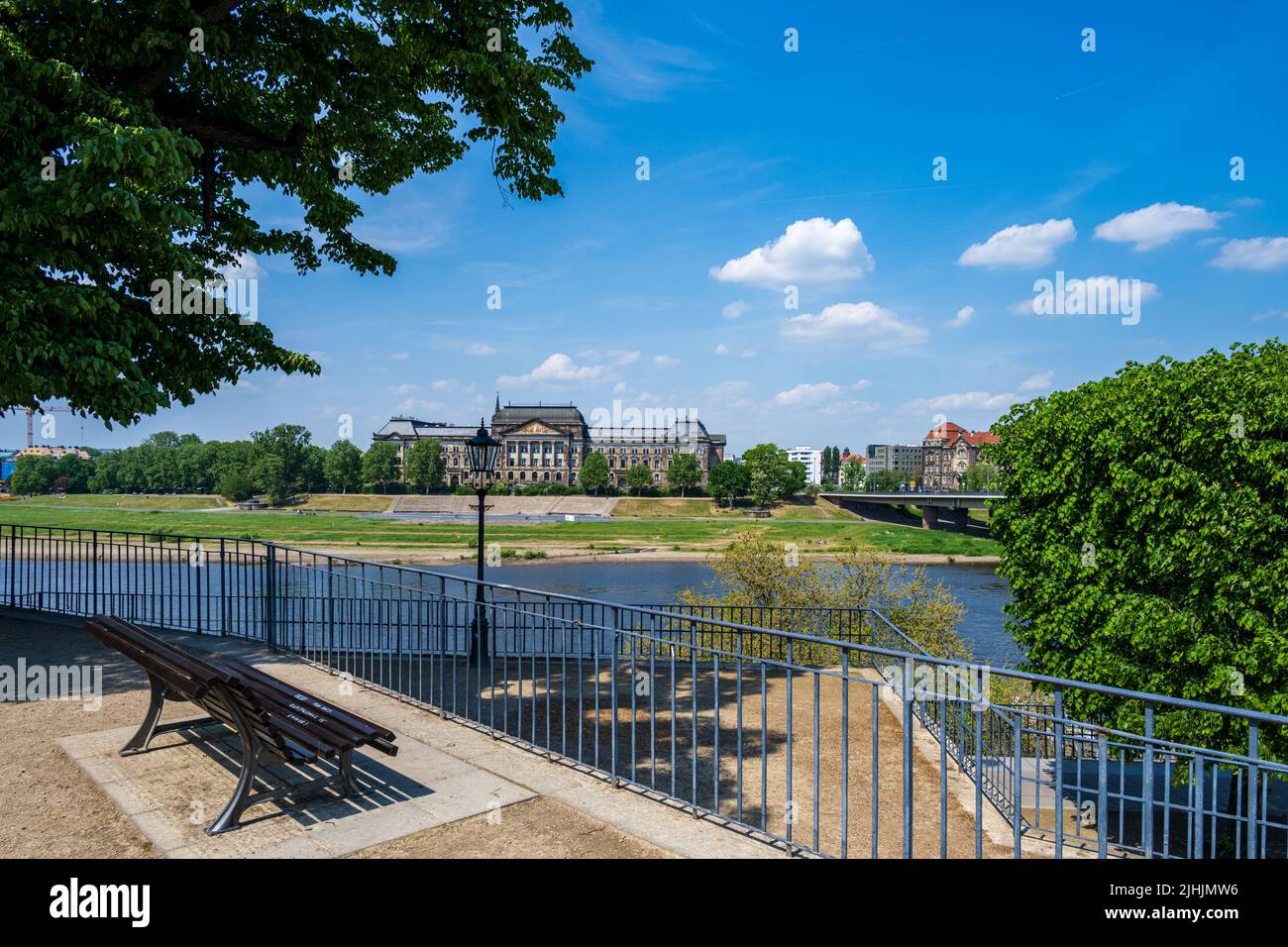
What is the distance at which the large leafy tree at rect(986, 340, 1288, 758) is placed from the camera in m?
11.3

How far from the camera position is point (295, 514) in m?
99.4

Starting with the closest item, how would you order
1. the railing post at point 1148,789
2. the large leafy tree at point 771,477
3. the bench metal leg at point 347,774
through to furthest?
the railing post at point 1148,789 < the bench metal leg at point 347,774 < the large leafy tree at point 771,477

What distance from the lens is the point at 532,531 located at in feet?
271

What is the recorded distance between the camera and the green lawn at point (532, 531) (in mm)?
70188

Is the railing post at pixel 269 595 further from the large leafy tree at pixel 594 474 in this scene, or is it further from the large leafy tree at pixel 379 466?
the large leafy tree at pixel 379 466

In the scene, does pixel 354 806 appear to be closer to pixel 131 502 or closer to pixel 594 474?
pixel 594 474

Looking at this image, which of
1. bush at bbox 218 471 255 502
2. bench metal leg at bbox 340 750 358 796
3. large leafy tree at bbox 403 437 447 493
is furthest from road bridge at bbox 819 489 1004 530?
bush at bbox 218 471 255 502

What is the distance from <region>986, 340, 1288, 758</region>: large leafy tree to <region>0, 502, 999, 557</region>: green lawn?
5219cm

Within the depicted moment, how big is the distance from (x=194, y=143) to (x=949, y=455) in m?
201

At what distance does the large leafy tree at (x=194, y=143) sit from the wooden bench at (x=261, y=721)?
3.30 metres

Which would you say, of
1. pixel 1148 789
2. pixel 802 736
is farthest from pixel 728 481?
pixel 1148 789

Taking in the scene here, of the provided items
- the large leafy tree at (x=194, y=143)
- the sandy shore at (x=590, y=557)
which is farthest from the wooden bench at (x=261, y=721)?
the sandy shore at (x=590, y=557)

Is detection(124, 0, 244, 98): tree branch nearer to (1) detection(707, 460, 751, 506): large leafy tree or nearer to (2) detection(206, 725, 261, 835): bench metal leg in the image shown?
(2) detection(206, 725, 261, 835): bench metal leg
